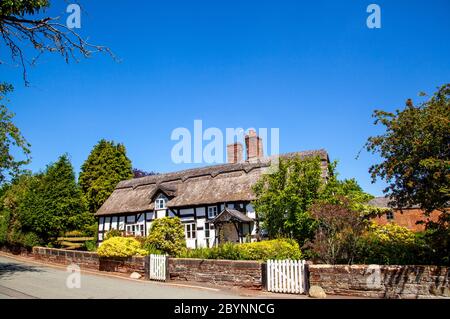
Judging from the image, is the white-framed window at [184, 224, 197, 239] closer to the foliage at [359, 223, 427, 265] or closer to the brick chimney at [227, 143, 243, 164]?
the brick chimney at [227, 143, 243, 164]

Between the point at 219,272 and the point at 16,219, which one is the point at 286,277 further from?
the point at 16,219

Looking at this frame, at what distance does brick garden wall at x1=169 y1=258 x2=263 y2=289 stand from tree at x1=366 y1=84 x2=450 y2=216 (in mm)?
5833

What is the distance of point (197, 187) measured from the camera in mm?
29109

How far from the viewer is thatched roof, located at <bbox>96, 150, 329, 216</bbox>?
26.3 meters

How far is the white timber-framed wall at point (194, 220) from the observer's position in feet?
81.0

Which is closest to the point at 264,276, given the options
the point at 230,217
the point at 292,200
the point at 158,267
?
the point at 158,267

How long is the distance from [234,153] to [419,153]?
71.7 feet

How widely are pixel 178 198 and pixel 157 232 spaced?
1048cm

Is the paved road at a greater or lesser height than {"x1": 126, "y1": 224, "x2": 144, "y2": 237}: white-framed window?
lesser

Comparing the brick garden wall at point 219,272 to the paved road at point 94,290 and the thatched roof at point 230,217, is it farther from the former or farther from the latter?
the thatched roof at point 230,217

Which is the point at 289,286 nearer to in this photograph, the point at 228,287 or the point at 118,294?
the point at 228,287

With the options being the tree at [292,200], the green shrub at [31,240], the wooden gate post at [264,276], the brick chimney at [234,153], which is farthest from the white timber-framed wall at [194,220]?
the wooden gate post at [264,276]

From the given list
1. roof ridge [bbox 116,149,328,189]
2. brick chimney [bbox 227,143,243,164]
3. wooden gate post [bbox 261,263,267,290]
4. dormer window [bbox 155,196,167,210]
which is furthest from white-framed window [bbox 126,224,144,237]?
wooden gate post [bbox 261,263,267,290]

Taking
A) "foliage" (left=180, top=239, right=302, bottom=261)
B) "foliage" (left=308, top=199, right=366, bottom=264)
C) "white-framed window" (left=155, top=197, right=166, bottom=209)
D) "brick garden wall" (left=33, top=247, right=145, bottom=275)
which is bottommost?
"brick garden wall" (left=33, top=247, right=145, bottom=275)
